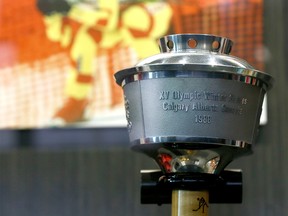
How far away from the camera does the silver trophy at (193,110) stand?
28.9 inches

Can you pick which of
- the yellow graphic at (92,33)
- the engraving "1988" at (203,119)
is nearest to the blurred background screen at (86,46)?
the yellow graphic at (92,33)

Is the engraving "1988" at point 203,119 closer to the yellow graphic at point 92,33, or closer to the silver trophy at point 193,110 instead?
the silver trophy at point 193,110

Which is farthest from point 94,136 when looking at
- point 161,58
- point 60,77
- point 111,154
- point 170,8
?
point 161,58

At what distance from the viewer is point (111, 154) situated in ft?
5.70

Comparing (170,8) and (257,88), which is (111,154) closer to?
(170,8)

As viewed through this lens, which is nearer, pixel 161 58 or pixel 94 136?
pixel 161 58

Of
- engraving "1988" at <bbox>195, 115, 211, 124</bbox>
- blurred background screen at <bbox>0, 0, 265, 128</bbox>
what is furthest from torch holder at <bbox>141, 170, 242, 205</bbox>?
blurred background screen at <bbox>0, 0, 265, 128</bbox>

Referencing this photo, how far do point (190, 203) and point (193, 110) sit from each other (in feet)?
0.50

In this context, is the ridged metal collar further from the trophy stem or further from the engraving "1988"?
the trophy stem

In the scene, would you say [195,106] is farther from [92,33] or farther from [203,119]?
[92,33]

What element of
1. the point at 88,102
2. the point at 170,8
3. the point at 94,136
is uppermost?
the point at 170,8

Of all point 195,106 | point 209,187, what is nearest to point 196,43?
point 195,106

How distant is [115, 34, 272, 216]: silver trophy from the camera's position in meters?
0.73

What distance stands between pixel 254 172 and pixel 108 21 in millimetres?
722
